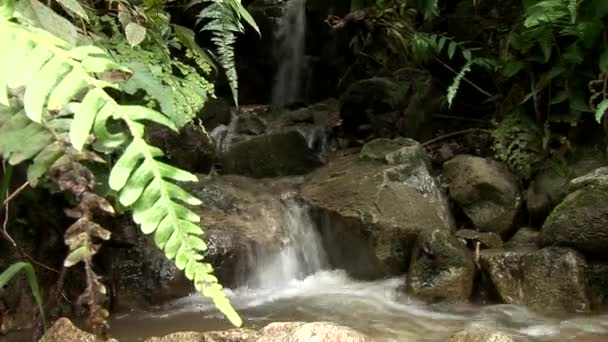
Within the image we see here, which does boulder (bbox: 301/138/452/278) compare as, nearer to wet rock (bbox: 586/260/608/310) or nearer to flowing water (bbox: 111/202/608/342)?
flowing water (bbox: 111/202/608/342)

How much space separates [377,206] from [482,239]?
763 millimetres

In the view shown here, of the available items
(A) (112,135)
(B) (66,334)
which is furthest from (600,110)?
Result: (A) (112,135)

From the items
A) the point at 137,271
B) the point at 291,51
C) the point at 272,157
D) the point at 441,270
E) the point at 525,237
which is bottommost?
the point at 137,271

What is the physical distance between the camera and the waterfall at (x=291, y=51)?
26.0ft

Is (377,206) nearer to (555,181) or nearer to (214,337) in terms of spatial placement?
(555,181)

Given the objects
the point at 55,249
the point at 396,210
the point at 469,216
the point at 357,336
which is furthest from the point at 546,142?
the point at 55,249

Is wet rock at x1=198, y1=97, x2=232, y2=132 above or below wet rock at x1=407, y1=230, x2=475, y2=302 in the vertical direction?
above

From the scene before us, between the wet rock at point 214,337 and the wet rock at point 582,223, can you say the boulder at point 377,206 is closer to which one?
the wet rock at point 582,223

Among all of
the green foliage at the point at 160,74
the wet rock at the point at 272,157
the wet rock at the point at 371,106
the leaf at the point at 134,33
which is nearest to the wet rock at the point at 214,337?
the green foliage at the point at 160,74

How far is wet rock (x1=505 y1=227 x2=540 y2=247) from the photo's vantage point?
4070 millimetres

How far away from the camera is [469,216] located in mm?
4527

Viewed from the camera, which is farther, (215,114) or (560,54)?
(215,114)

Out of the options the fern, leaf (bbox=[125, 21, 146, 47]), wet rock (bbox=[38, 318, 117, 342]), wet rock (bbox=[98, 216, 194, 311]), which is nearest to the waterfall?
wet rock (bbox=[98, 216, 194, 311])

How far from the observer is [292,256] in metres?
4.43
